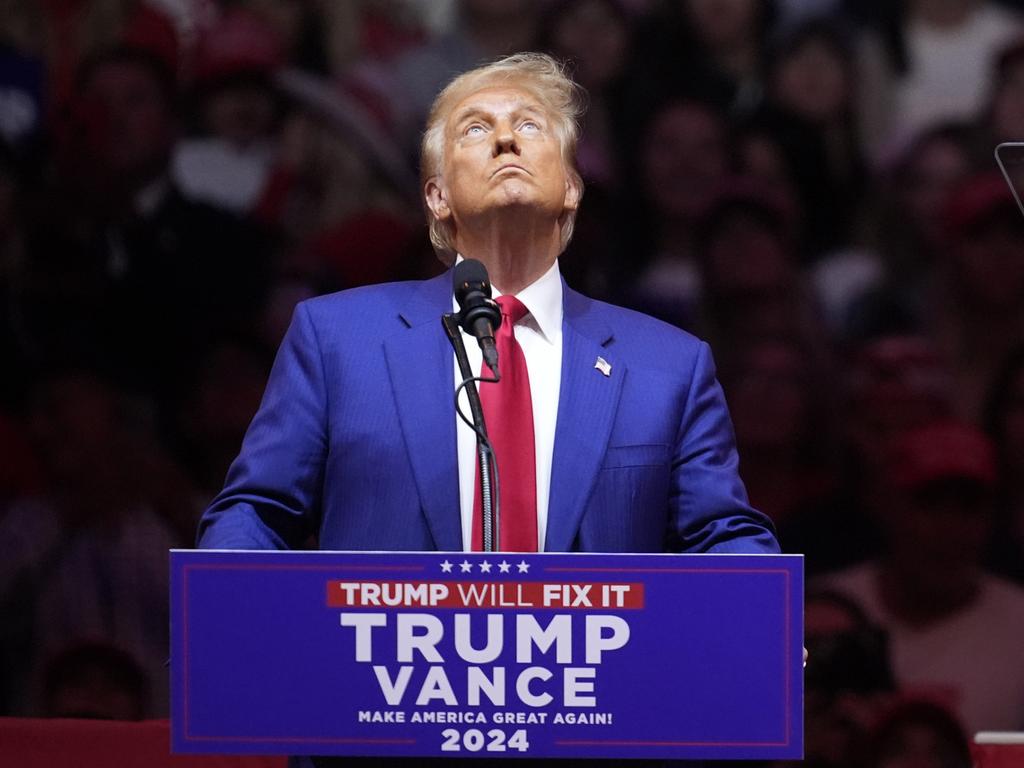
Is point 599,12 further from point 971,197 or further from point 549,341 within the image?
point 549,341

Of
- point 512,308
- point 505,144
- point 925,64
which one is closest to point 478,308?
point 512,308

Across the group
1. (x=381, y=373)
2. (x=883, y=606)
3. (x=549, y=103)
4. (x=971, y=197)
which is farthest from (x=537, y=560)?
(x=971, y=197)

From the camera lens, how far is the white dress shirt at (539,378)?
2.23m

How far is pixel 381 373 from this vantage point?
7.61 feet

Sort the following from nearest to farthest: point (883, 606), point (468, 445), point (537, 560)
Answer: point (537, 560) → point (468, 445) → point (883, 606)

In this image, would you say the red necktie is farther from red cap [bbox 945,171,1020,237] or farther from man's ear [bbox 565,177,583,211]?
red cap [bbox 945,171,1020,237]

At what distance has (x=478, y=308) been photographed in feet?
6.74

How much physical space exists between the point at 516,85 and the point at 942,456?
2483 mm

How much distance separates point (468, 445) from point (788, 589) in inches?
21.8

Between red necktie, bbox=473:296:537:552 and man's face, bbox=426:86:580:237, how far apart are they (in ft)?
0.83

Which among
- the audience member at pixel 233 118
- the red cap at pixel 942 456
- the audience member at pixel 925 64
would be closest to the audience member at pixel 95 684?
the audience member at pixel 233 118

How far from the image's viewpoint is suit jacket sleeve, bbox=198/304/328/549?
7.17ft

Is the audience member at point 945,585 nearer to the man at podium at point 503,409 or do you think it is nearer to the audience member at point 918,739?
the audience member at point 918,739

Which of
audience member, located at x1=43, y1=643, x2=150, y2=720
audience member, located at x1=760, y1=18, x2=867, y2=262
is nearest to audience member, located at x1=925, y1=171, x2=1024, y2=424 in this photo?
audience member, located at x1=760, y1=18, x2=867, y2=262
